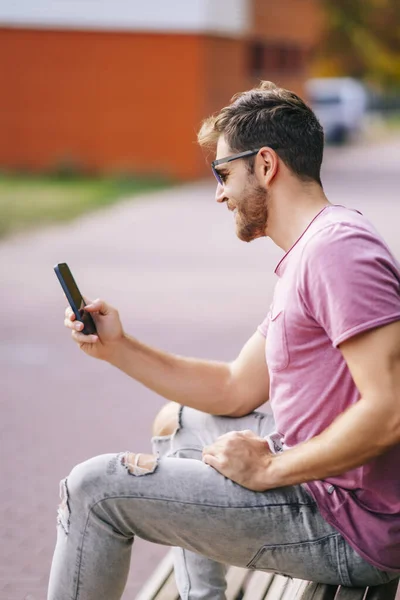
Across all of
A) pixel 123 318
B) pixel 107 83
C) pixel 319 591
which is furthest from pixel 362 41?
pixel 319 591

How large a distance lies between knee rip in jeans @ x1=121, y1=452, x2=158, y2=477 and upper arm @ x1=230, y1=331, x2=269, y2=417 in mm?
693

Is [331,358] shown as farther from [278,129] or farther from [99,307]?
[99,307]

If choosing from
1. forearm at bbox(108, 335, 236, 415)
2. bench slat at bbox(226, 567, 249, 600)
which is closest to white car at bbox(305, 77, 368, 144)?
bench slat at bbox(226, 567, 249, 600)

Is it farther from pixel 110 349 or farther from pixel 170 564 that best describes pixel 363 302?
pixel 170 564

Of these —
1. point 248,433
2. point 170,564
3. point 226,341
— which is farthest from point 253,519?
point 226,341

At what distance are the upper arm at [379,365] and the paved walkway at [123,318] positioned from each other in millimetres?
1996

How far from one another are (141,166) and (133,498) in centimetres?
2146

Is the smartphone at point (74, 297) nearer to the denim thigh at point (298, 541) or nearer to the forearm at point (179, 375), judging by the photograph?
the forearm at point (179, 375)

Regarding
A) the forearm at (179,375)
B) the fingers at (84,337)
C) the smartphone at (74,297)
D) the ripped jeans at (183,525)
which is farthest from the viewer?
the forearm at (179,375)

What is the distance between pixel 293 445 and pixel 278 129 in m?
0.76

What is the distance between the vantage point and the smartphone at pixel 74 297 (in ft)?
10.3

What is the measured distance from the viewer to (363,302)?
2.50 metres

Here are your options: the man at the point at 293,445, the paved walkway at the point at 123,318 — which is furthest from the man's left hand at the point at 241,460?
the paved walkway at the point at 123,318

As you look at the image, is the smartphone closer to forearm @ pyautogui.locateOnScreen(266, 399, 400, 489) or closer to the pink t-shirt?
the pink t-shirt
